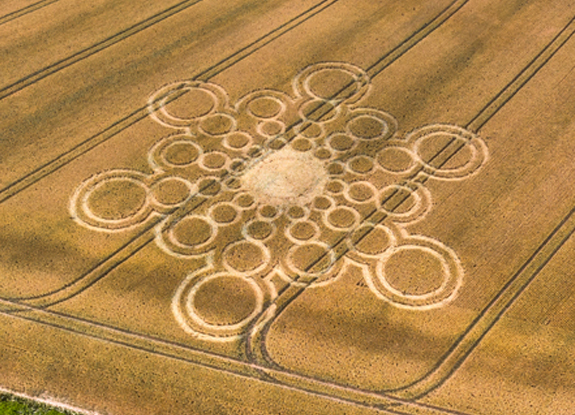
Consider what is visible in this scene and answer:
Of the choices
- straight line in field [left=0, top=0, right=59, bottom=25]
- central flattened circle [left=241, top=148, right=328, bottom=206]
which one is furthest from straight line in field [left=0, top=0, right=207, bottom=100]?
central flattened circle [left=241, top=148, right=328, bottom=206]

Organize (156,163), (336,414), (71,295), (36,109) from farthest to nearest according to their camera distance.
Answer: (36,109) → (156,163) → (71,295) → (336,414)

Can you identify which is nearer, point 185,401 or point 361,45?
point 185,401

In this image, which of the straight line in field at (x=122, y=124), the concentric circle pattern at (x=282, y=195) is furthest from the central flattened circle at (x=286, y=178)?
the straight line in field at (x=122, y=124)

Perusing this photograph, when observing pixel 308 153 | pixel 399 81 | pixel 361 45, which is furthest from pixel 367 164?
pixel 361 45

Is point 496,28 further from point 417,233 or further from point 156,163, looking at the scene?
point 156,163

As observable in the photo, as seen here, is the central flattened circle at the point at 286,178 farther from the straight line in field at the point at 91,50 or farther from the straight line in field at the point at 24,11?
the straight line in field at the point at 24,11

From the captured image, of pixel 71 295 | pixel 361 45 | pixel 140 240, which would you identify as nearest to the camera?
pixel 71 295

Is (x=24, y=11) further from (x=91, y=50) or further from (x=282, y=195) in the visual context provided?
(x=282, y=195)

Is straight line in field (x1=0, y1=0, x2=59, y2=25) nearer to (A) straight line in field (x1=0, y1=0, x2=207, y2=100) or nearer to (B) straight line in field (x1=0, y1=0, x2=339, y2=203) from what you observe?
(A) straight line in field (x1=0, y1=0, x2=207, y2=100)
